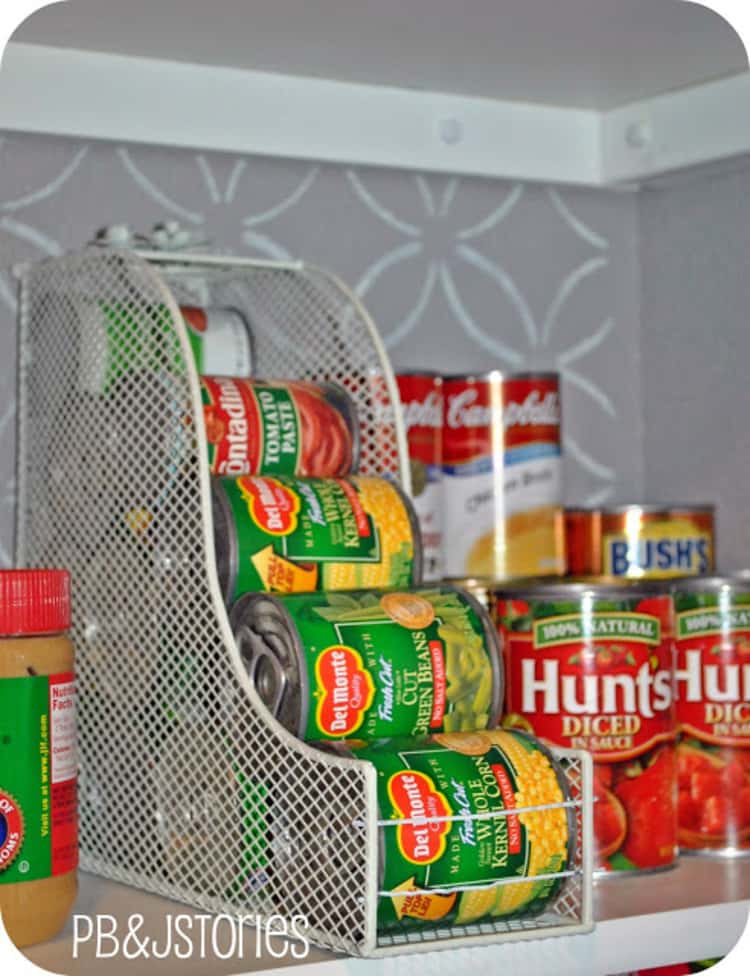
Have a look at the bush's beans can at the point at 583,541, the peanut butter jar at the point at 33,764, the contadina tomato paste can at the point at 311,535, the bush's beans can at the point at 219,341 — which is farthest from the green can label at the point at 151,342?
the bush's beans can at the point at 583,541

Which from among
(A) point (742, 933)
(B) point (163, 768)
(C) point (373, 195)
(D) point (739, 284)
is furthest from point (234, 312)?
(A) point (742, 933)

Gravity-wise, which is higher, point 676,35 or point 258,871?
point 676,35

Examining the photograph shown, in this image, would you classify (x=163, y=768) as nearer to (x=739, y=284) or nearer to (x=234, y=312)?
(x=234, y=312)

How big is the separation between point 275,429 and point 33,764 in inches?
12.3

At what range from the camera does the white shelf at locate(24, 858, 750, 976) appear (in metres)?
0.97

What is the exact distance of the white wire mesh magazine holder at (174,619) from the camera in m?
1.02

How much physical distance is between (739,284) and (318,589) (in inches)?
24.7

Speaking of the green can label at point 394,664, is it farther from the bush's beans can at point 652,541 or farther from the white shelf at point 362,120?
the white shelf at point 362,120

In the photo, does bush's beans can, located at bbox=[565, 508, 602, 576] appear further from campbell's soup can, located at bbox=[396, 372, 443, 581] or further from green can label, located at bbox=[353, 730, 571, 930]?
green can label, located at bbox=[353, 730, 571, 930]

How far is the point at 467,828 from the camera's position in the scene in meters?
1.00

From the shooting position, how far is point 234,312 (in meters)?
1.35

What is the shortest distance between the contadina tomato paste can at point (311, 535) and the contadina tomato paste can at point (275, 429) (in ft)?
0.11

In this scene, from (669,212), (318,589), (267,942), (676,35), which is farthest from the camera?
(669,212)

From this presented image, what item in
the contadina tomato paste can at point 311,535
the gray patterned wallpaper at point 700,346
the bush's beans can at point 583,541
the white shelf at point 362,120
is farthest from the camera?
the gray patterned wallpaper at point 700,346
